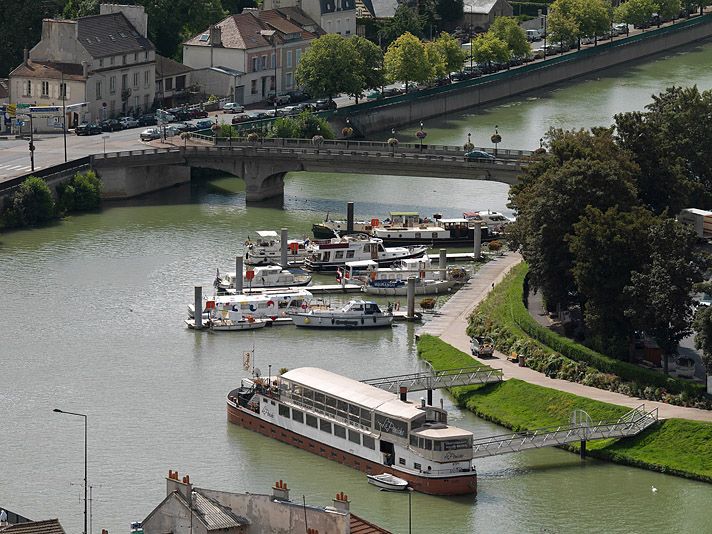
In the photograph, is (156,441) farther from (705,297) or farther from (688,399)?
(705,297)

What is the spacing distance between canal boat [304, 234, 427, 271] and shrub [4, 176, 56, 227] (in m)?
18.8

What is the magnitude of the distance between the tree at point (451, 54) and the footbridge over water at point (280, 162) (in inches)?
1660

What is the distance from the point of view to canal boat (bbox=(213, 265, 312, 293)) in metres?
123

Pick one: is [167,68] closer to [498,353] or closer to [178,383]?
[498,353]

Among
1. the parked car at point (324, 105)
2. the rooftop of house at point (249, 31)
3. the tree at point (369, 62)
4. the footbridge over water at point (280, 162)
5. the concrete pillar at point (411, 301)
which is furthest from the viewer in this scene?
the rooftop of house at point (249, 31)

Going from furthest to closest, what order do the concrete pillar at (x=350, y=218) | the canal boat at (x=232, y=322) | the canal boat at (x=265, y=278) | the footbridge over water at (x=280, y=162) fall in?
the footbridge over water at (x=280, y=162) < the concrete pillar at (x=350, y=218) < the canal boat at (x=265, y=278) < the canal boat at (x=232, y=322)

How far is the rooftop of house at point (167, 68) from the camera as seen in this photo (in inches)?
6888

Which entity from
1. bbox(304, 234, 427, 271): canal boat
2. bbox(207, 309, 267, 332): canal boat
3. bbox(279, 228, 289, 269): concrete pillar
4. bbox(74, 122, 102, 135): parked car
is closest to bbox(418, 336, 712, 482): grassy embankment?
bbox(207, 309, 267, 332): canal boat

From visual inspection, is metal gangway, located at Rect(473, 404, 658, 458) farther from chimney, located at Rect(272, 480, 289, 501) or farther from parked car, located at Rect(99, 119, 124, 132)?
parked car, located at Rect(99, 119, 124, 132)

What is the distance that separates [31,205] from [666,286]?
5250 centimetres

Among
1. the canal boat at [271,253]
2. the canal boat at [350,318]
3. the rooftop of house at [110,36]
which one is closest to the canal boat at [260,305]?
the canal boat at [350,318]

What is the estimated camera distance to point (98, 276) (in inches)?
4938

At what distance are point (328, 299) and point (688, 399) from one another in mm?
30985

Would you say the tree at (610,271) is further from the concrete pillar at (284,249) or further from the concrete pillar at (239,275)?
the concrete pillar at (284,249)
